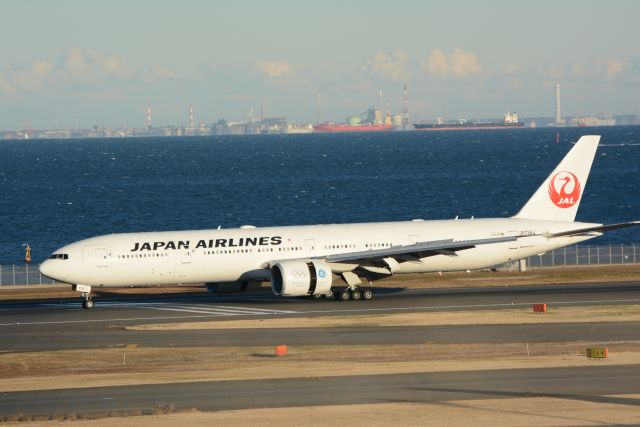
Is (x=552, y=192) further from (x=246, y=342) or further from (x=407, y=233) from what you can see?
(x=246, y=342)

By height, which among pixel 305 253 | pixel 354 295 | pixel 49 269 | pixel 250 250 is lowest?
pixel 354 295

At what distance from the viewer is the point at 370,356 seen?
41.2 metres

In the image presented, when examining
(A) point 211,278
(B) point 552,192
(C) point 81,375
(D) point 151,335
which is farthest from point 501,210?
(C) point 81,375

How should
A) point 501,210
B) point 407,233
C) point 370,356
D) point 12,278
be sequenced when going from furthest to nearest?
point 501,210
point 12,278
point 407,233
point 370,356

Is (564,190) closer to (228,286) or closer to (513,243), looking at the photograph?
(513,243)

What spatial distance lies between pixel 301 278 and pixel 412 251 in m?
6.22

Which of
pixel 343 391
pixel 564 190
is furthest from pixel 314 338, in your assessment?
pixel 564 190

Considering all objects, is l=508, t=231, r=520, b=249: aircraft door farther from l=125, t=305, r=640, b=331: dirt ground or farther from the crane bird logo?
l=125, t=305, r=640, b=331: dirt ground

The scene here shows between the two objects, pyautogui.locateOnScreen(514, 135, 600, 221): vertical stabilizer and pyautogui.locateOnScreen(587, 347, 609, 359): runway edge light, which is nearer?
pyautogui.locateOnScreen(587, 347, 609, 359): runway edge light

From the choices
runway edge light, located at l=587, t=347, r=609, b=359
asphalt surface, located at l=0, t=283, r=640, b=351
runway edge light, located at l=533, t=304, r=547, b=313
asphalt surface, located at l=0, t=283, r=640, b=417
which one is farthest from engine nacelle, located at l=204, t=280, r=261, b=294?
runway edge light, located at l=587, t=347, r=609, b=359

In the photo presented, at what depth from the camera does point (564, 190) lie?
2542 inches

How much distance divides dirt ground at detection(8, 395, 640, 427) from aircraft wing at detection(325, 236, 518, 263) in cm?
2543

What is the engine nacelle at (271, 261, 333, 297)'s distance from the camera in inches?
2207

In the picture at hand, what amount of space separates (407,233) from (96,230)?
243 ft
